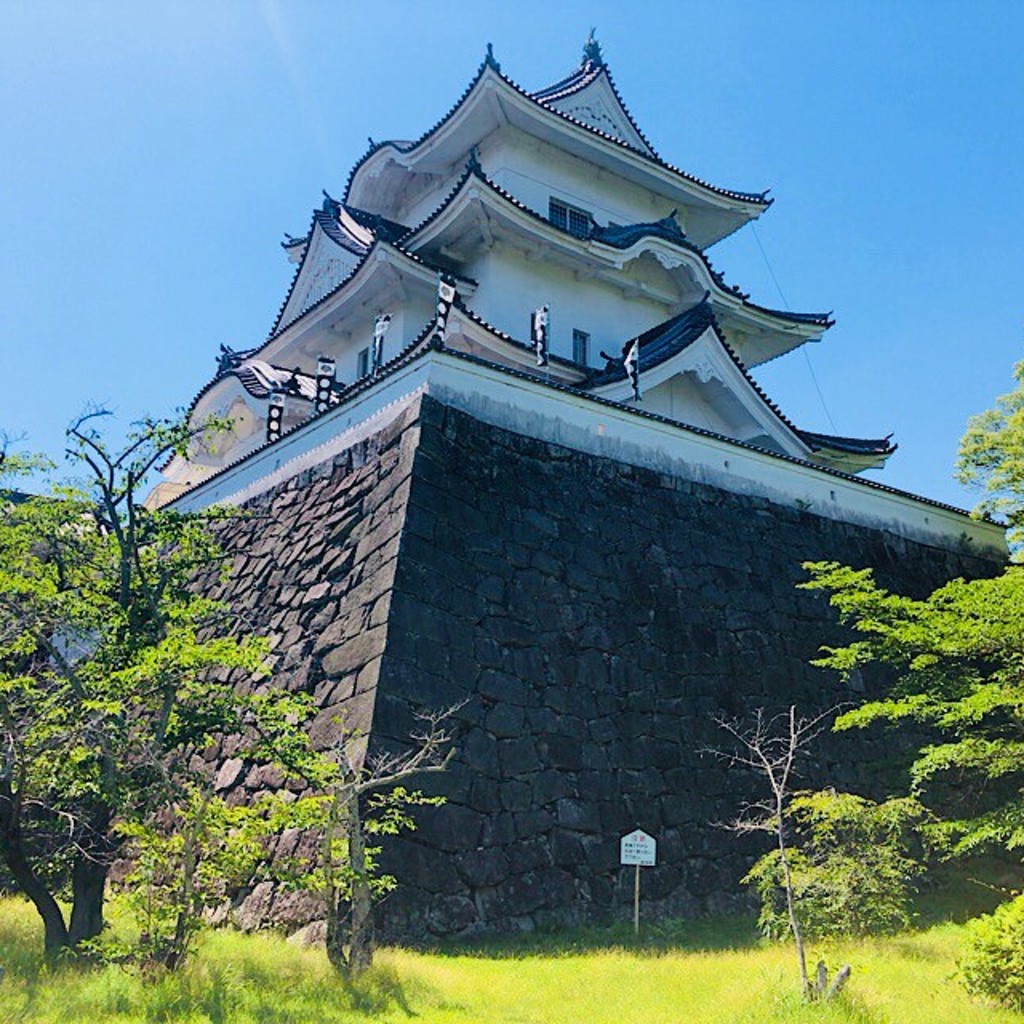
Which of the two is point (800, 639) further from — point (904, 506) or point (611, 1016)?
point (611, 1016)

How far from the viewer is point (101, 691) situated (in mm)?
6152

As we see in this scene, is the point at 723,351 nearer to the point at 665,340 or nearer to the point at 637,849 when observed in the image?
the point at 665,340

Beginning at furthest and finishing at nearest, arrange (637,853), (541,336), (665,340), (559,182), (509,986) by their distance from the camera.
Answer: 1. (559,182)
2. (665,340)
3. (541,336)
4. (637,853)
5. (509,986)

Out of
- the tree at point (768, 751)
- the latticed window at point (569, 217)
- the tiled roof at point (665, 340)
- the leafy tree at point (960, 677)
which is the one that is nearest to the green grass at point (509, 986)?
the leafy tree at point (960, 677)

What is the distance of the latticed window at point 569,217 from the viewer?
633 inches

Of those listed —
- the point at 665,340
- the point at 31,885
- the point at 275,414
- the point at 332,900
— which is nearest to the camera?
the point at 332,900

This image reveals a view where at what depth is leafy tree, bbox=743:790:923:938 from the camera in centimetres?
702

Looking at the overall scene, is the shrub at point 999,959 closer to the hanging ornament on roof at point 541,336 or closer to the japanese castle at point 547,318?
the japanese castle at point 547,318

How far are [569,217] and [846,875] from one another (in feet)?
39.3

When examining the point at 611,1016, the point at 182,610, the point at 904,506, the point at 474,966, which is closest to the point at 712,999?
the point at 611,1016

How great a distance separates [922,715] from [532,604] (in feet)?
11.6

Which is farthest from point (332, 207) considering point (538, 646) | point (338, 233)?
point (538, 646)

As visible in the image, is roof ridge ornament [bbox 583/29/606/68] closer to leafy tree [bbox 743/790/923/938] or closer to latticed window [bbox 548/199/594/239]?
latticed window [bbox 548/199/594/239]

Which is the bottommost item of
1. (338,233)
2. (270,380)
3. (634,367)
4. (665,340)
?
(634,367)
